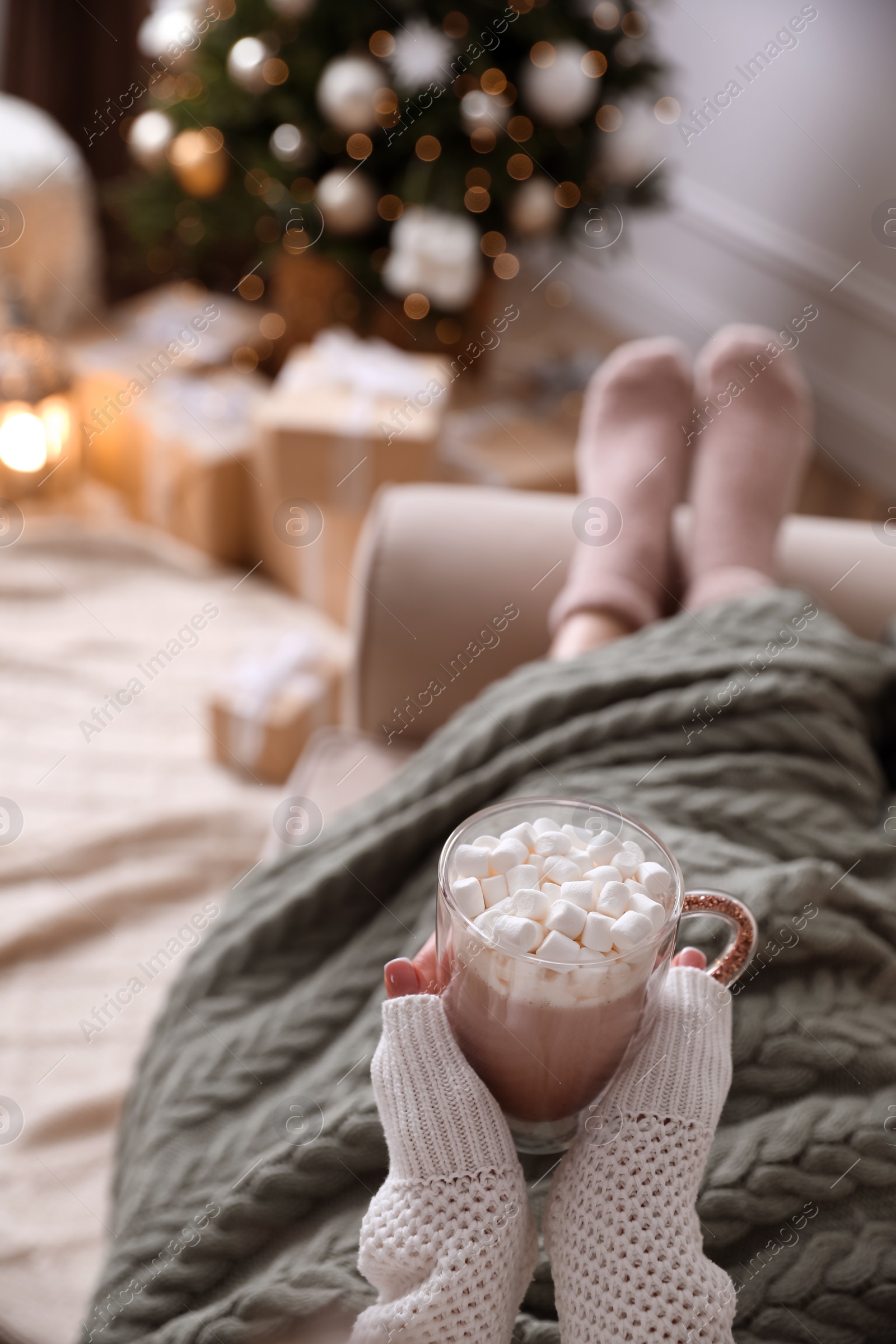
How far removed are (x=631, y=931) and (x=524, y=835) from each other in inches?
2.7

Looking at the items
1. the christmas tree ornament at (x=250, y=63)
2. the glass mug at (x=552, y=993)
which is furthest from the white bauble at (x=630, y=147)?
the glass mug at (x=552, y=993)

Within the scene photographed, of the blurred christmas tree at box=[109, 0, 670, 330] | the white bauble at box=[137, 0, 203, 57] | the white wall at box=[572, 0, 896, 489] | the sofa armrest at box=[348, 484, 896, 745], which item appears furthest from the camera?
the white wall at box=[572, 0, 896, 489]

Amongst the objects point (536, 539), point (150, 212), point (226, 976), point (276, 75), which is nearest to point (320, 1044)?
point (226, 976)

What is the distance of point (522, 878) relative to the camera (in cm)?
48

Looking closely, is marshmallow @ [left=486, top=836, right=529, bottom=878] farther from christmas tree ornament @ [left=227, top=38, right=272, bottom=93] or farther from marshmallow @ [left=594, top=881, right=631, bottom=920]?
christmas tree ornament @ [left=227, top=38, right=272, bottom=93]

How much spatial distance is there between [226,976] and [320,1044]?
9cm

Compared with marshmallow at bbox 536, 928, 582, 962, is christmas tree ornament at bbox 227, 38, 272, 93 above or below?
above

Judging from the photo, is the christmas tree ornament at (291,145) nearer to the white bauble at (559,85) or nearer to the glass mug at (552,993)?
the white bauble at (559,85)

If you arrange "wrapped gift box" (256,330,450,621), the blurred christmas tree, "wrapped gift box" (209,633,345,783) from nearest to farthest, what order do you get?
"wrapped gift box" (209,633,345,783), "wrapped gift box" (256,330,450,621), the blurred christmas tree

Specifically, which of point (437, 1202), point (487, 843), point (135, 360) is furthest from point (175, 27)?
point (437, 1202)

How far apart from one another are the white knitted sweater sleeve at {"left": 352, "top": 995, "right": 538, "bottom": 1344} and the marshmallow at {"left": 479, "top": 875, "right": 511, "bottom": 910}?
7 cm

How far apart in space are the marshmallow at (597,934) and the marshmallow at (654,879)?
3 cm

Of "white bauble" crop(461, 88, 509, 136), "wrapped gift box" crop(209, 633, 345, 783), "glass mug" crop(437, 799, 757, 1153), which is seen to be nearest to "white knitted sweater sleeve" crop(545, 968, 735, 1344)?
"glass mug" crop(437, 799, 757, 1153)

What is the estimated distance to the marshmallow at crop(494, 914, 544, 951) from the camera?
45 cm
